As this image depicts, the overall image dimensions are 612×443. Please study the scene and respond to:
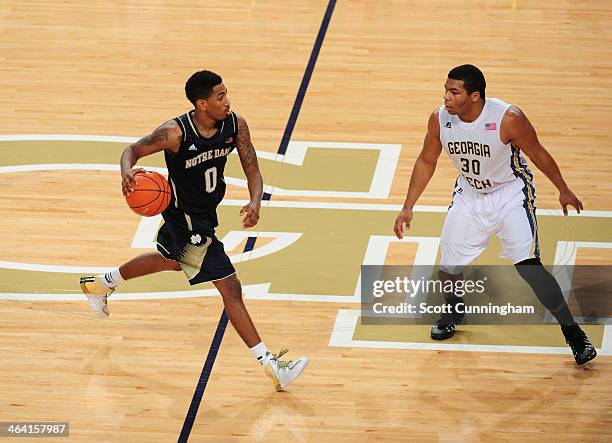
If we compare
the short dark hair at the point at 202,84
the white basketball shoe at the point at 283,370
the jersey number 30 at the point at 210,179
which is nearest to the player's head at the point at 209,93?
the short dark hair at the point at 202,84

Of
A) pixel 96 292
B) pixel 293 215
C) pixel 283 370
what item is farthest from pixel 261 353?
pixel 293 215

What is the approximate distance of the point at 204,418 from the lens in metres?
5.98

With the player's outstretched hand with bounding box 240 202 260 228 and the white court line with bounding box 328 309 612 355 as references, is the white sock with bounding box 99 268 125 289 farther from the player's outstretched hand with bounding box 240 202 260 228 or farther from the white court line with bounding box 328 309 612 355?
the white court line with bounding box 328 309 612 355

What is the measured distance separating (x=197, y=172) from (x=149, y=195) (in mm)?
278

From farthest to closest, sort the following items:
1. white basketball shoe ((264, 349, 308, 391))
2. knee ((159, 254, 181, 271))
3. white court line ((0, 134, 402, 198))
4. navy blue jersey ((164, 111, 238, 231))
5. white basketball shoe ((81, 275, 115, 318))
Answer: white court line ((0, 134, 402, 198)) < white basketball shoe ((81, 275, 115, 318)) < knee ((159, 254, 181, 271)) < white basketball shoe ((264, 349, 308, 391)) < navy blue jersey ((164, 111, 238, 231))

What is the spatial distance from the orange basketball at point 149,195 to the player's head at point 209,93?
0.45 m

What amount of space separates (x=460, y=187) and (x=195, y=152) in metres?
1.52

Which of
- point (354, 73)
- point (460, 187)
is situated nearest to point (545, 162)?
point (460, 187)

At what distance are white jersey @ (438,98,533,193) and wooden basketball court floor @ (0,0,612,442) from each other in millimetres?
951

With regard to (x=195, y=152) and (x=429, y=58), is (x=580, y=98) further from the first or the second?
(x=195, y=152)

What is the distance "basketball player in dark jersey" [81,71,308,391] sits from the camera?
5.96 meters

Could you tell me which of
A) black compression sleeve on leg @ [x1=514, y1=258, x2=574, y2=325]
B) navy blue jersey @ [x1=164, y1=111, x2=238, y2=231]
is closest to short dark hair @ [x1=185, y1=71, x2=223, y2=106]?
navy blue jersey @ [x1=164, y1=111, x2=238, y2=231]

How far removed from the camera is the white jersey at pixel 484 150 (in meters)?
6.17

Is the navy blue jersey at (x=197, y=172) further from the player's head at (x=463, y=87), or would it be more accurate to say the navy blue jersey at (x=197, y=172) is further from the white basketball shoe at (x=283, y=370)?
the player's head at (x=463, y=87)
